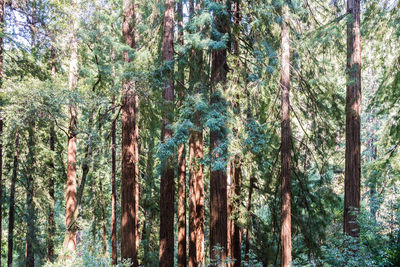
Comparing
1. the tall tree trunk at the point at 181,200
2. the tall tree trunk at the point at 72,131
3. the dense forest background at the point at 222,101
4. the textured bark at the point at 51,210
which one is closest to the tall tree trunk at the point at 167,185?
the dense forest background at the point at 222,101

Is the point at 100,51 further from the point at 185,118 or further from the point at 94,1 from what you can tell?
the point at 185,118

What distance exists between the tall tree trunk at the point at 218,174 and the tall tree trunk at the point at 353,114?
9.97ft

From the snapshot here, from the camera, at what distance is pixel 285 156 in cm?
830

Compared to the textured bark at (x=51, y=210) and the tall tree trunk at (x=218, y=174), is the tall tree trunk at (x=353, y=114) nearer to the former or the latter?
the tall tree trunk at (x=218, y=174)

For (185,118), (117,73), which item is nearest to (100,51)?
(117,73)

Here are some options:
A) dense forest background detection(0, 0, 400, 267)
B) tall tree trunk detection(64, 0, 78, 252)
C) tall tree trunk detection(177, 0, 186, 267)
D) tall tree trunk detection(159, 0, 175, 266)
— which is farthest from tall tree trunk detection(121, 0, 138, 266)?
tall tree trunk detection(177, 0, 186, 267)

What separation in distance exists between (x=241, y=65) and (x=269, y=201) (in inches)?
196

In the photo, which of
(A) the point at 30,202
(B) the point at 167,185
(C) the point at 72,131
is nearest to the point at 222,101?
(B) the point at 167,185

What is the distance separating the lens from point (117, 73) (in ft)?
27.1

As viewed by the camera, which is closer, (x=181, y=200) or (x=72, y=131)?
(x=72, y=131)

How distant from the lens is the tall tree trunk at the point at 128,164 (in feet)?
28.6

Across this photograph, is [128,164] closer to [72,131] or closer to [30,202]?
[72,131]

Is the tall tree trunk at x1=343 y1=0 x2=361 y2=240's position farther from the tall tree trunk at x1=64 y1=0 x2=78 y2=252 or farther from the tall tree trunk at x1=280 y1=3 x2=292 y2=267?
the tall tree trunk at x1=64 y1=0 x2=78 y2=252

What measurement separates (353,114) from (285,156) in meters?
2.08
